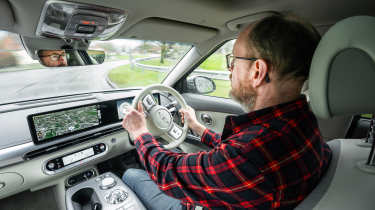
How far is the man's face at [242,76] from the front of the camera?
104 centimetres

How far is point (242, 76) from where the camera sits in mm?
1083

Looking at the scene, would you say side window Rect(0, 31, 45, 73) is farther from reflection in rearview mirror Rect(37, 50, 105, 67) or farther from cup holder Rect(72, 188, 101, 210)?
cup holder Rect(72, 188, 101, 210)

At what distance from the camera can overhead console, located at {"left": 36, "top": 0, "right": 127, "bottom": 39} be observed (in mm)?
1347

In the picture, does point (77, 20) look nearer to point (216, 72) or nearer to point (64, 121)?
point (64, 121)

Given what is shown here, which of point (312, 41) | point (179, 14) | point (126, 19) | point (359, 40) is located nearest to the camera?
point (359, 40)

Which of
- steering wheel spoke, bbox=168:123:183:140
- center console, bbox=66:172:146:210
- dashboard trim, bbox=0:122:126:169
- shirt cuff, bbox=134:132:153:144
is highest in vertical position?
shirt cuff, bbox=134:132:153:144

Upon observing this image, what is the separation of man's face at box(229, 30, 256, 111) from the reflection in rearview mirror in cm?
137

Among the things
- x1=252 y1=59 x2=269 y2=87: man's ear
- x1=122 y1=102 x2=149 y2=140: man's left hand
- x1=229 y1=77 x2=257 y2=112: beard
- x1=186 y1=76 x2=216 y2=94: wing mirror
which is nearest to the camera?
x1=252 y1=59 x2=269 y2=87: man's ear

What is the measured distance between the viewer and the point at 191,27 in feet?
7.28

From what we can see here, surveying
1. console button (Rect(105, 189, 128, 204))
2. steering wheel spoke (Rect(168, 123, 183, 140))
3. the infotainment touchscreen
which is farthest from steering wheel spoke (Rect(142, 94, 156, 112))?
console button (Rect(105, 189, 128, 204))

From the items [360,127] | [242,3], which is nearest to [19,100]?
[242,3]

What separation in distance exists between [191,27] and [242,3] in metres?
0.59

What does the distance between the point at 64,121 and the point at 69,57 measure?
535 mm

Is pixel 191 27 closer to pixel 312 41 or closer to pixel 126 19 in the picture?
pixel 126 19
